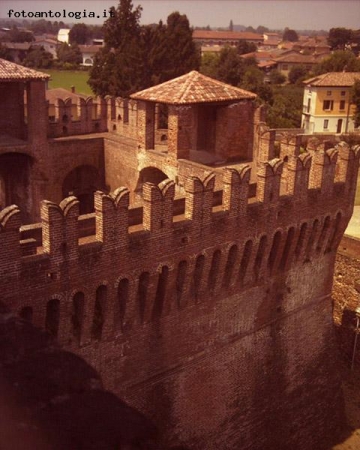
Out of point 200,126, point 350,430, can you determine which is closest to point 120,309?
point 200,126

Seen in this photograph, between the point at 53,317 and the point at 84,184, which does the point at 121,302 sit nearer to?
the point at 53,317

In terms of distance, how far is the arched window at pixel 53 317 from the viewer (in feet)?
43.8

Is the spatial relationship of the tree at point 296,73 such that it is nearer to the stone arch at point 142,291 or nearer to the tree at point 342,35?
the tree at point 342,35

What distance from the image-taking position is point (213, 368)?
17.3 meters

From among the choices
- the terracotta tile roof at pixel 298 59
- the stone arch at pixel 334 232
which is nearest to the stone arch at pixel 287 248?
the stone arch at pixel 334 232

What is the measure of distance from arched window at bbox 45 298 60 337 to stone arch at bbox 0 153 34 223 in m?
10.0

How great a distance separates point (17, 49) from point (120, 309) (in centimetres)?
5064

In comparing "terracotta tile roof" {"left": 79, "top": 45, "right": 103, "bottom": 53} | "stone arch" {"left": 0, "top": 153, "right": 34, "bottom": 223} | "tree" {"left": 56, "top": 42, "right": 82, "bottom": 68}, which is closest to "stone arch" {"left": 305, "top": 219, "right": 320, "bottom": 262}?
"stone arch" {"left": 0, "top": 153, "right": 34, "bottom": 223}

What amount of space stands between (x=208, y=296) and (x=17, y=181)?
35.5 ft

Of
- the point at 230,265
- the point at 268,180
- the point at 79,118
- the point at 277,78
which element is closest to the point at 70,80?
the point at 277,78

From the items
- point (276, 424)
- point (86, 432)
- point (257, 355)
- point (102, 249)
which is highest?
point (86, 432)

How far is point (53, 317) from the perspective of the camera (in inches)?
530

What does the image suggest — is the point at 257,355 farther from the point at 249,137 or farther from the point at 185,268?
the point at 249,137

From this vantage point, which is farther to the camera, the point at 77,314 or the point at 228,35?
the point at 228,35
